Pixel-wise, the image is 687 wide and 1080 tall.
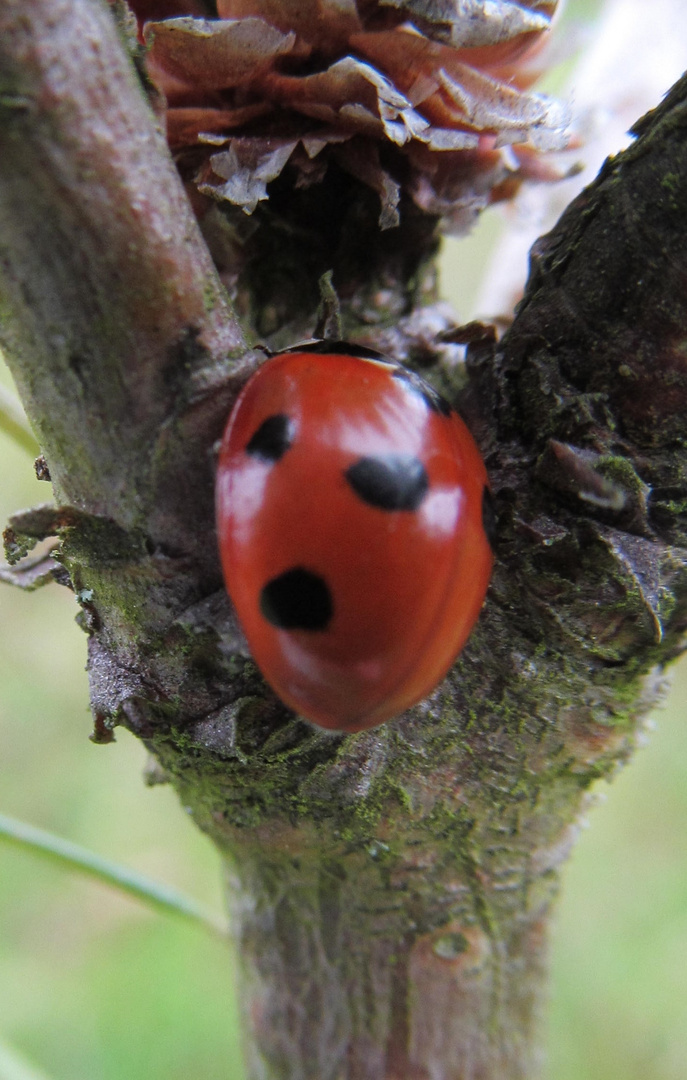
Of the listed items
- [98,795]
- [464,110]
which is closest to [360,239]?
[464,110]

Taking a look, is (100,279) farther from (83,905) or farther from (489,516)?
(83,905)

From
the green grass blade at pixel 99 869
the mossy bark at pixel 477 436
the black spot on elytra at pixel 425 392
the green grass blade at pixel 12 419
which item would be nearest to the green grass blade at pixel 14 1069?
the green grass blade at pixel 99 869

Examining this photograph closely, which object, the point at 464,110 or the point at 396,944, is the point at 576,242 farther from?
the point at 396,944

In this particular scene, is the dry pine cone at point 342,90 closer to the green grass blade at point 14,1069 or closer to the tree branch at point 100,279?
the tree branch at point 100,279

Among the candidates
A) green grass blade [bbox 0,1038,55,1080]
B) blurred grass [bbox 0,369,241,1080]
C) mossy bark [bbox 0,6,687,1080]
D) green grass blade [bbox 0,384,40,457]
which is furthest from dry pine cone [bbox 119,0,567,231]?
blurred grass [bbox 0,369,241,1080]

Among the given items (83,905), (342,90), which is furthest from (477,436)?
(83,905)

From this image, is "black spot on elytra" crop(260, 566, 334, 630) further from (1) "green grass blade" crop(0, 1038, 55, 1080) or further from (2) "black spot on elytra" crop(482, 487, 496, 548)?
(1) "green grass blade" crop(0, 1038, 55, 1080)
